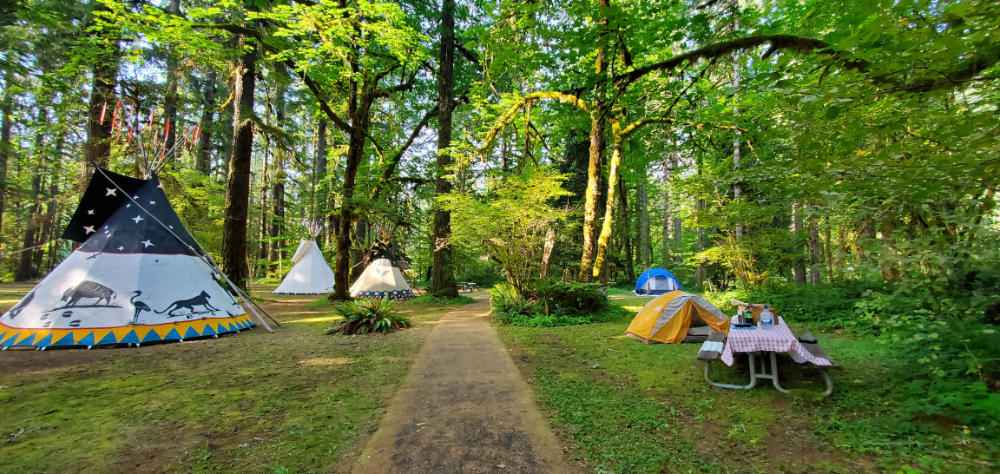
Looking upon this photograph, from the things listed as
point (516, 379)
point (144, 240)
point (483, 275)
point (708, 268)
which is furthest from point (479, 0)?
point (483, 275)

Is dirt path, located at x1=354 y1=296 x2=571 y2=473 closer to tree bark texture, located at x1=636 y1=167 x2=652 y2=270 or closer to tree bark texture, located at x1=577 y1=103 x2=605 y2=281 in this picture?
tree bark texture, located at x1=577 y1=103 x2=605 y2=281

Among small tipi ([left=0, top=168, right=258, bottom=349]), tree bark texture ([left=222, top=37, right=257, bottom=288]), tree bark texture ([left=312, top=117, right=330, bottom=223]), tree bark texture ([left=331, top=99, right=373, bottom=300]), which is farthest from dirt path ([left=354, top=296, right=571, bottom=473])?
tree bark texture ([left=312, top=117, right=330, bottom=223])

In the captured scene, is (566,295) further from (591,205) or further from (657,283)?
(657,283)

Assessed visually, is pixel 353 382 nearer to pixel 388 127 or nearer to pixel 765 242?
pixel 765 242

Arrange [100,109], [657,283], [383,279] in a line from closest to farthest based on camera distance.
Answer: [100,109] → [383,279] → [657,283]

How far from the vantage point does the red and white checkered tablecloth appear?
3.88 m

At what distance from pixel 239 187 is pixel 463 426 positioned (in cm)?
1196

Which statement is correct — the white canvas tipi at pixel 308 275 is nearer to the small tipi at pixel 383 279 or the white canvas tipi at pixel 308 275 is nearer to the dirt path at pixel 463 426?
the small tipi at pixel 383 279

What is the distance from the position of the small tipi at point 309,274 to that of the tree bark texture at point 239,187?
4942 mm

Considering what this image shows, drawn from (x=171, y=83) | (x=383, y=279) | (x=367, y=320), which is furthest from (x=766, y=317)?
(x=171, y=83)

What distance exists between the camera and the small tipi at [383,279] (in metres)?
15.2

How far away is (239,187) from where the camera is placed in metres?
11.5

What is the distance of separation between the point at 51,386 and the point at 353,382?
3432 mm

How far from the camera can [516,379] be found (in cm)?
480
